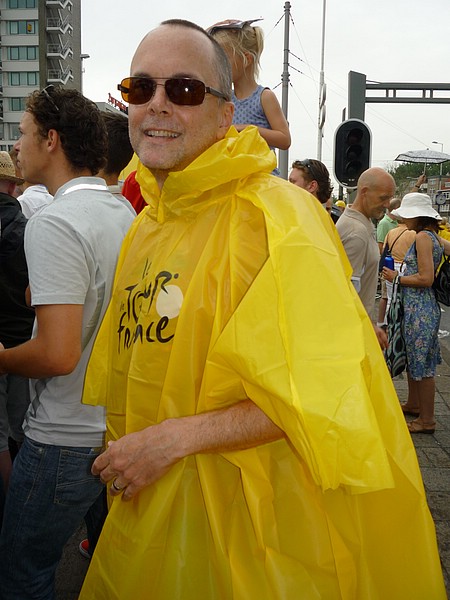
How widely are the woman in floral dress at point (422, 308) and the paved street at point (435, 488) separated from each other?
10.2 inches

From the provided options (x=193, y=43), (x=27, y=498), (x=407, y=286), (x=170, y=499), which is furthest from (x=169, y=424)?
(x=407, y=286)

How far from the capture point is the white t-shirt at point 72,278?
1.68 metres

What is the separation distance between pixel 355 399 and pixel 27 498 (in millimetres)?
1164

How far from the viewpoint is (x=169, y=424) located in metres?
1.23

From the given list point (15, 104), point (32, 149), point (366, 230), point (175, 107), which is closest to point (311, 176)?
point (366, 230)

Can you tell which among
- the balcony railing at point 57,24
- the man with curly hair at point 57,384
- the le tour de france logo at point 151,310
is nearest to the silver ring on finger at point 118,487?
the le tour de france logo at point 151,310

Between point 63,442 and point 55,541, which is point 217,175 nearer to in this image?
point 63,442

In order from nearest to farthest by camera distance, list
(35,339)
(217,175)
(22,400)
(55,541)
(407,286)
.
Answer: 1. (217,175)
2. (35,339)
3. (55,541)
4. (22,400)
5. (407,286)

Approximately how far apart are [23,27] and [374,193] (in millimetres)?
66095

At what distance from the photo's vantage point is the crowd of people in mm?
1108

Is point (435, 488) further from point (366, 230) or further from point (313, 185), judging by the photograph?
point (313, 185)

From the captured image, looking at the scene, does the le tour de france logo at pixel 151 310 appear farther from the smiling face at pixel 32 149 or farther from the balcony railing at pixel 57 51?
the balcony railing at pixel 57 51

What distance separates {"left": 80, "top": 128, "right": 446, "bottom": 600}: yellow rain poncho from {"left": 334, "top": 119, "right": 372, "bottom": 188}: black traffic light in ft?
22.1

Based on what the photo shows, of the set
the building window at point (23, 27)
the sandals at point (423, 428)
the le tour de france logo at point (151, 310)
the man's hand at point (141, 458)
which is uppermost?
the building window at point (23, 27)
